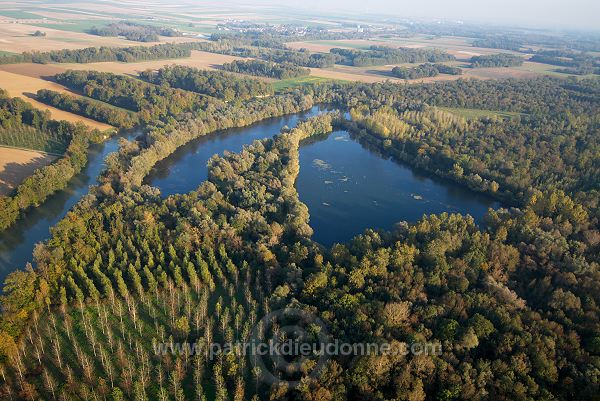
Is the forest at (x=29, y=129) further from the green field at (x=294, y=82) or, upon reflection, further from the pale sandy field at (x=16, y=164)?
the green field at (x=294, y=82)

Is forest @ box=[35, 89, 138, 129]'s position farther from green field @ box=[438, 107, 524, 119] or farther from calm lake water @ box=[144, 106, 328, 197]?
green field @ box=[438, 107, 524, 119]

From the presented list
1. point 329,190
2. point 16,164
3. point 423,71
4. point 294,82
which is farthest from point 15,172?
point 423,71

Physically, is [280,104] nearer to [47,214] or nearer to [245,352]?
[47,214]

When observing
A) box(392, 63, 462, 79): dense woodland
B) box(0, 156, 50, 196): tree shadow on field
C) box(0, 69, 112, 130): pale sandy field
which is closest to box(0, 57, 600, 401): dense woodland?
box(0, 156, 50, 196): tree shadow on field

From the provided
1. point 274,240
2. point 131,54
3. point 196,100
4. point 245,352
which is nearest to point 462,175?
point 274,240

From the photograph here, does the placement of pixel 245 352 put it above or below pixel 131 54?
below

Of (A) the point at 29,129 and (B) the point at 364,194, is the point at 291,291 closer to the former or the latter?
(B) the point at 364,194

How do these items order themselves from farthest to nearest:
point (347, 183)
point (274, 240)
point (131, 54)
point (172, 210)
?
1. point (131, 54)
2. point (347, 183)
3. point (172, 210)
4. point (274, 240)
